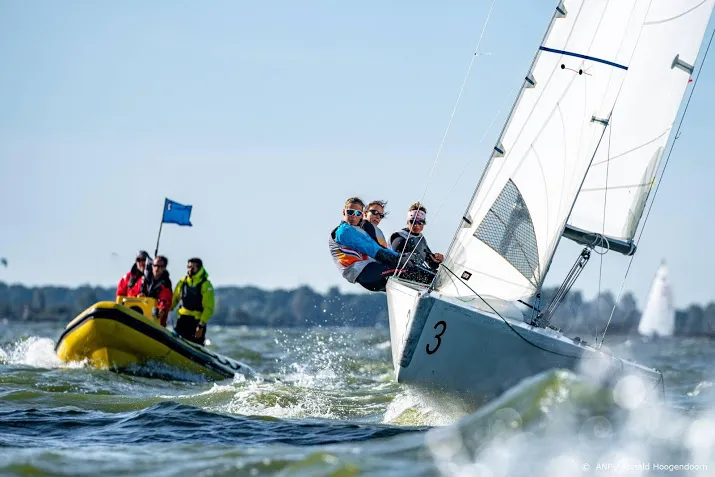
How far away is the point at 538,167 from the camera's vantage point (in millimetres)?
9469

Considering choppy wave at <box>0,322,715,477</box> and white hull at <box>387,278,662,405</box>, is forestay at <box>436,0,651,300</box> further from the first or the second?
choppy wave at <box>0,322,715,477</box>

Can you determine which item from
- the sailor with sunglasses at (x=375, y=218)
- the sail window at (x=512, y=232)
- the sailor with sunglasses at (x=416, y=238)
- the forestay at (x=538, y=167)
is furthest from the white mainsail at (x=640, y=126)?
the sailor with sunglasses at (x=375, y=218)

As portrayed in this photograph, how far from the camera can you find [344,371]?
1908 cm

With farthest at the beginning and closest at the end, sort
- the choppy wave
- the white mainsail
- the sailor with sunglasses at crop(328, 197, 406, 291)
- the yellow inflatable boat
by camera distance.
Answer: the yellow inflatable boat → the white mainsail → the sailor with sunglasses at crop(328, 197, 406, 291) → the choppy wave

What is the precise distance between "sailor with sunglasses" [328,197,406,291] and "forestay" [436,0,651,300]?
884 mm

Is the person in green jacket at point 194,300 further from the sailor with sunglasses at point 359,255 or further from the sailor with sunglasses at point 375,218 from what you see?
the sailor with sunglasses at point 359,255

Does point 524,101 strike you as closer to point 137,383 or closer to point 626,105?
point 626,105

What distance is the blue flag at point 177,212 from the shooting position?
57.9ft

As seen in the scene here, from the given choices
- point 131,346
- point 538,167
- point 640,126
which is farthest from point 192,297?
point 538,167

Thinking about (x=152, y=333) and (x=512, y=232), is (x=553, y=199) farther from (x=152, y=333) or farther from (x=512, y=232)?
(x=152, y=333)

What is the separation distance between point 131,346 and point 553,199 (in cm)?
703

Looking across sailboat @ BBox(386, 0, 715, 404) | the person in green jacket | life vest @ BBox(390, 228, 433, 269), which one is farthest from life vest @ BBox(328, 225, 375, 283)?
the person in green jacket

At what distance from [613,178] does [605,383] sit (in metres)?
2.70

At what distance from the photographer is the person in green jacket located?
15852 mm
